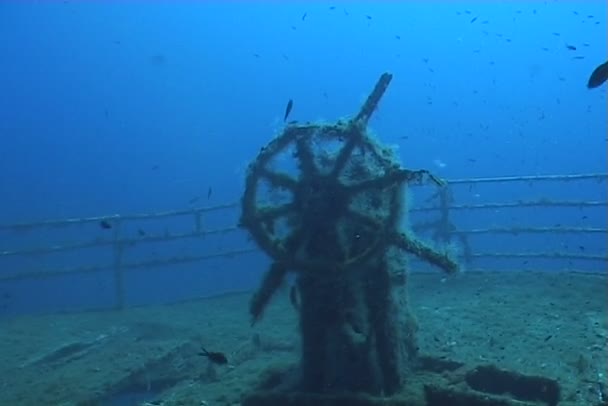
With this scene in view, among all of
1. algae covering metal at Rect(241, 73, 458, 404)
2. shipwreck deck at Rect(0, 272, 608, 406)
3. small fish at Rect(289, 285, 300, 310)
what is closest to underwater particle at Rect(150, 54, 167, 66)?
shipwreck deck at Rect(0, 272, 608, 406)

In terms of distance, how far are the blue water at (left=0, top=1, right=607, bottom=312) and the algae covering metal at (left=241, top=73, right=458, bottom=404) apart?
62175mm

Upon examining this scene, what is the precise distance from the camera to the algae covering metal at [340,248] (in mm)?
5160

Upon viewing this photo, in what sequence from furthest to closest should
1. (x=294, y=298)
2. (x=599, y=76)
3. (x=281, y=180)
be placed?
(x=281, y=180), (x=294, y=298), (x=599, y=76)

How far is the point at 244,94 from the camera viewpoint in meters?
142

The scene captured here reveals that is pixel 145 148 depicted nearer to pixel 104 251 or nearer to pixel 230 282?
pixel 104 251

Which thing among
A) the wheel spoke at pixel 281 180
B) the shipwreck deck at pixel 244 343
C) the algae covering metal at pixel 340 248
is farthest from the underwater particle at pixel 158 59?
the algae covering metal at pixel 340 248

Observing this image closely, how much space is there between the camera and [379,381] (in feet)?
16.9

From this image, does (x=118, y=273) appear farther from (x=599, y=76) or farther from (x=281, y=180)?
(x=599, y=76)

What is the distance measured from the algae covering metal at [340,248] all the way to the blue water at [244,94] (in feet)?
204

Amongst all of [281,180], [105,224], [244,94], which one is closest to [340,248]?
[281,180]

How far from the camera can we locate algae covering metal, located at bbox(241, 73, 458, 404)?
16.9 feet

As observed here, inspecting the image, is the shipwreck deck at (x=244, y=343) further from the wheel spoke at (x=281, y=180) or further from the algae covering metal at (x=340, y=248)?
the wheel spoke at (x=281, y=180)

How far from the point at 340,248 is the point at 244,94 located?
459ft

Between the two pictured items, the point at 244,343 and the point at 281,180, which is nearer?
the point at 281,180
